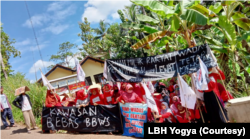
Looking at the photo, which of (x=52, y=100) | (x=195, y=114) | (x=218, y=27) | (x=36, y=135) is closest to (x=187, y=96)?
(x=195, y=114)

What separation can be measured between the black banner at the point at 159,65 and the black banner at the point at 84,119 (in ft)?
3.76

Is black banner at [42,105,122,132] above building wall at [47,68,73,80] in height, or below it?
below

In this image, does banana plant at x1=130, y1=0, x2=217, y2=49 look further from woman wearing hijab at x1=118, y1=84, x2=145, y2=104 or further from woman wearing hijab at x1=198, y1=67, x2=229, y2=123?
woman wearing hijab at x1=118, y1=84, x2=145, y2=104

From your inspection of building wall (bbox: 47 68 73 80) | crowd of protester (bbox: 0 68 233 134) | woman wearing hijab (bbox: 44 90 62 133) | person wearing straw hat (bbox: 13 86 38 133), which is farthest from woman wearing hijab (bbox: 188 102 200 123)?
building wall (bbox: 47 68 73 80)

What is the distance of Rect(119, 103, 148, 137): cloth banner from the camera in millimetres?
4996

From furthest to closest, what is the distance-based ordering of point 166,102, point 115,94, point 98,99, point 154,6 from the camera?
point 115,94 → point 154,6 → point 98,99 → point 166,102

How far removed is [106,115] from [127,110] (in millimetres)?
828

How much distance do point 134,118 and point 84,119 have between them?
195 cm

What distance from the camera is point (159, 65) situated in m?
5.20

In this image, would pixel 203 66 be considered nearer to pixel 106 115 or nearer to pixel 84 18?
pixel 106 115

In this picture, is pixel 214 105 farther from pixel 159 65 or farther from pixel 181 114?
pixel 159 65

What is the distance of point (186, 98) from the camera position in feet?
14.1
